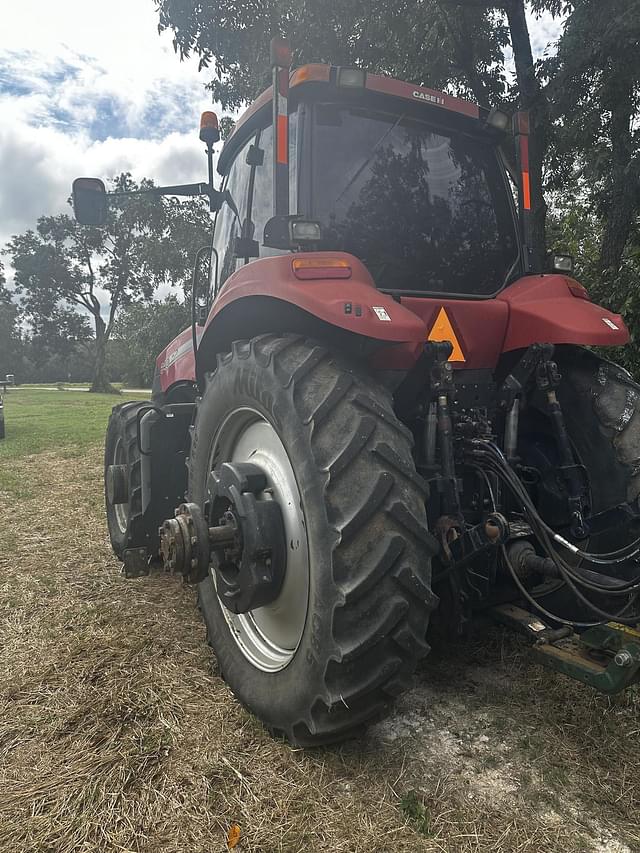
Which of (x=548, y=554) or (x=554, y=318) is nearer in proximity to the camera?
(x=548, y=554)

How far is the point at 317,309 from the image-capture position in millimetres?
1938

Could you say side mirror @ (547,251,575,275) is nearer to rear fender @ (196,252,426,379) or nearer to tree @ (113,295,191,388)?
rear fender @ (196,252,426,379)

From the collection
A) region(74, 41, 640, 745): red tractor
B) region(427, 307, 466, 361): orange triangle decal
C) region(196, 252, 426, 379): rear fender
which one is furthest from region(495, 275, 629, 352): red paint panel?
region(196, 252, 426, 379): rear fender

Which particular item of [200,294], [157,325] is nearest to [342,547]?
[200,294]

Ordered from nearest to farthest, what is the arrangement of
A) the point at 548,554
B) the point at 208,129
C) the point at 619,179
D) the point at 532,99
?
the point at 548,554 → the point at 208,129 → the point at 619,179 → the point at 532,99

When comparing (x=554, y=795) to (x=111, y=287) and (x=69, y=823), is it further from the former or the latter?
(x=111, y=287)

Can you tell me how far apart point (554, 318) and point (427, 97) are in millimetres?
1182

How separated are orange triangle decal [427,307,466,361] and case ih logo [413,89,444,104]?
1.04m

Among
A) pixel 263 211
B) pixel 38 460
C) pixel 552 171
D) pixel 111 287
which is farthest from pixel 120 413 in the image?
pixel 111 287

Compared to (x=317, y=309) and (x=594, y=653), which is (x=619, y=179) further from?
(x=594, y=653)

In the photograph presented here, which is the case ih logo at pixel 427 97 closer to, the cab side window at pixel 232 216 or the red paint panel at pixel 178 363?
the cab side window at pixel 232 216

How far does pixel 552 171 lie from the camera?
8109mm

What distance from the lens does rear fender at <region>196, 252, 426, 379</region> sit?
1.91 metres

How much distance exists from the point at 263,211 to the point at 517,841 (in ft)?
8.62
